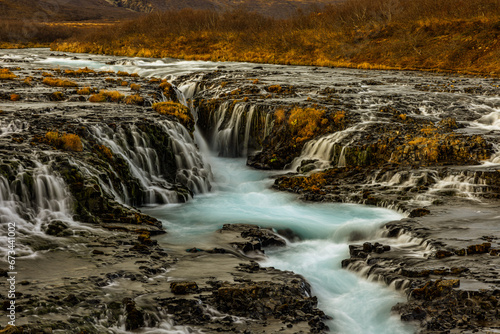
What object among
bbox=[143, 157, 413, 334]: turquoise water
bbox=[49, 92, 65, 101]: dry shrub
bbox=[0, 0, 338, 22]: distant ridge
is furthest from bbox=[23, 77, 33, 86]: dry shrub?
bbox=[0, 0, 338, 22]: distant ridge

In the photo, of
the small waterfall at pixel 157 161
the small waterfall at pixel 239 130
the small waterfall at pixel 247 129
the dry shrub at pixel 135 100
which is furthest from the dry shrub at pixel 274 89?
the small waterfall at pixel 157 161

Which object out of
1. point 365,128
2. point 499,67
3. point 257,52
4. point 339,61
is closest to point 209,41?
point 257,52

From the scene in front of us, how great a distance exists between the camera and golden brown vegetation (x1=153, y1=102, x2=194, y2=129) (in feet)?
71.3

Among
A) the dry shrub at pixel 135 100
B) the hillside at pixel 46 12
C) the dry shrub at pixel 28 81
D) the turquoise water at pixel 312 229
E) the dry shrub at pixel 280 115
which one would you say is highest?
the hillside at pixel 46 12

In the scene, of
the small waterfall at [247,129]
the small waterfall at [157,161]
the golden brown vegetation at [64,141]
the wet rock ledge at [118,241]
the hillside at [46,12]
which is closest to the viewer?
the wet rock ledge at [118,241]

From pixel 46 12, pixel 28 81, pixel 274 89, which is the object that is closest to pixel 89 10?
pixel 46 12

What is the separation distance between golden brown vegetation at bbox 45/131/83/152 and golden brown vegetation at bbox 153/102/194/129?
6.24m

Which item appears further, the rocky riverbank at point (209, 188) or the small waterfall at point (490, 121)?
the small waterfall at point (490, 121)

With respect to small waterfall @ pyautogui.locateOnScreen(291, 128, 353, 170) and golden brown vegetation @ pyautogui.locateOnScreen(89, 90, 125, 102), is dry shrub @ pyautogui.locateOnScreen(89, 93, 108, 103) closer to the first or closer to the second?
golden brown vegetation @ pyautogui.locateOnScreen(89, 90, 125, 102)

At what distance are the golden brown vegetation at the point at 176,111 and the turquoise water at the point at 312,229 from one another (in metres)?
2.95

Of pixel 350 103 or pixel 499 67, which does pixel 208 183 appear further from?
pixel 499 67

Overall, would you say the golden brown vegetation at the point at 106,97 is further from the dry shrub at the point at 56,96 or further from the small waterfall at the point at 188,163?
the small waterfall at the point at 188,163

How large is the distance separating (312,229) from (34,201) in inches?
326

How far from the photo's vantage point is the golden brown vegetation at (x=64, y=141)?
15633mm
